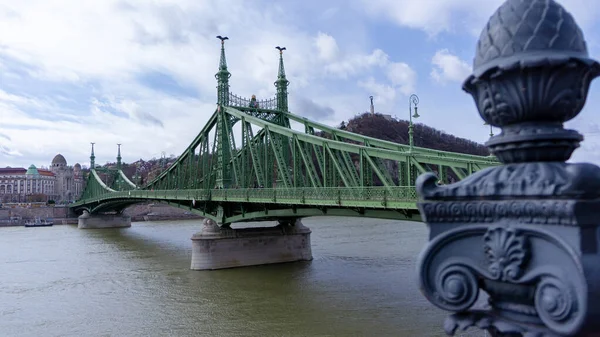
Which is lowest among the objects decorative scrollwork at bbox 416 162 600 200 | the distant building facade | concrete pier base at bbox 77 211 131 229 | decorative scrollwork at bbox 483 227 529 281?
concrete pier base at bbox 77 211 131 229

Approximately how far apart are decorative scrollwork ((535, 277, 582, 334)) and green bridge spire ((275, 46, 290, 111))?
31189 mm

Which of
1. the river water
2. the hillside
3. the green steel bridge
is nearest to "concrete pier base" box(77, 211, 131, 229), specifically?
the green steel bridge

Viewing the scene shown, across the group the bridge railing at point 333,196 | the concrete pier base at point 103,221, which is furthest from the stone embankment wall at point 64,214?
the bridge railing at point 333,196

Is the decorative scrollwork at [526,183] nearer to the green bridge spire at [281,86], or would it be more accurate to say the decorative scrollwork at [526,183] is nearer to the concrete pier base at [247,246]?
the concrete pier base at [247,246]

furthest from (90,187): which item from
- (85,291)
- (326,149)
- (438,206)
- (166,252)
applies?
(438,206)

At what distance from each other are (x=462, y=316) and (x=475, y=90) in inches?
41.0

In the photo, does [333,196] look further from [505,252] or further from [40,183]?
[40,183]

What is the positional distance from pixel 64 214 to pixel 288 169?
64.9 m

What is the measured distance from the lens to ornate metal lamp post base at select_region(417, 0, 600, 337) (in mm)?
1746

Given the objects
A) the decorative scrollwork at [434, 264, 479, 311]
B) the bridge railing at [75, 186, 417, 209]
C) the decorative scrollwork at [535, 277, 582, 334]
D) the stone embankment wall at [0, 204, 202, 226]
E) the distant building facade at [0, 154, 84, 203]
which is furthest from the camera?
the distant building facade at [0, 154, 84, 203]

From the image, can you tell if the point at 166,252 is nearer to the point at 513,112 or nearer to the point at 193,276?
the point at 193,276

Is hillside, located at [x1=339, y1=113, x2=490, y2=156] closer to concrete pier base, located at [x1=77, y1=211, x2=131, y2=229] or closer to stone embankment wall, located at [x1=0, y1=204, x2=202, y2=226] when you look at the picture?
stone embankment wall, located at [x1=0, y1=204, x2=202, y2=226]

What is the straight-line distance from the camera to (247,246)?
27250 mm

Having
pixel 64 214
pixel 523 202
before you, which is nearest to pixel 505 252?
pixel 523 202
